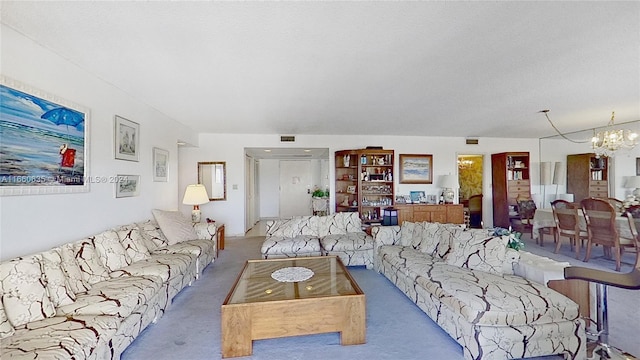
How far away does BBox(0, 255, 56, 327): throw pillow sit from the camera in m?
1.66

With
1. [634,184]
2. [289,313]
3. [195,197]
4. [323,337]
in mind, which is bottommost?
[323,337]

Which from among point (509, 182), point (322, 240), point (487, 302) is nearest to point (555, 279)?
point (487, 302)

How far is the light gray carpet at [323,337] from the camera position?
6.66ft

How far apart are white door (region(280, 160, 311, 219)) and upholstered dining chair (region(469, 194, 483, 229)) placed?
4.73 metres

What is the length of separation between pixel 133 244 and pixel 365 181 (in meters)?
4.46

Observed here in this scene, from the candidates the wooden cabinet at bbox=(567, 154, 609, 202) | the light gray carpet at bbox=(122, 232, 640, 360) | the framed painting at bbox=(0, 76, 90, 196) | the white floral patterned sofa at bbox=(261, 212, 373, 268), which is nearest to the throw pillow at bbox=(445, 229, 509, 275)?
the light gray carpet at bbox=(122, 232, 640, 360)

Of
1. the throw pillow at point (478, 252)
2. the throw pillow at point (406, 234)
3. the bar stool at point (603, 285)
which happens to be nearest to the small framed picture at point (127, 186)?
the throw pillow at point (406, 234)

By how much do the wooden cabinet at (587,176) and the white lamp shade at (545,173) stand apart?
1.20 ft

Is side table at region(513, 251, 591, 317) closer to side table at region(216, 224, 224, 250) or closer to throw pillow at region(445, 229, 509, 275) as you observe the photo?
throw pillow at region(445, 229, 509, 275)

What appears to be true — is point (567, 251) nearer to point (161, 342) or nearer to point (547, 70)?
point (547, 70)

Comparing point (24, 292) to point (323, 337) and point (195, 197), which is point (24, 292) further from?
point (195, 197)

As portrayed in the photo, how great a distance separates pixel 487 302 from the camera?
1913 mm

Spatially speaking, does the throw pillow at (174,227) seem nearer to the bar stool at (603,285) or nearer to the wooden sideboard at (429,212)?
the bar stool at (603,285)

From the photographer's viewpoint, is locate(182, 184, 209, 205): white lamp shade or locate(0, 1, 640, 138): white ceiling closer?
locate(0, 1, 640, 138): white ceiling
